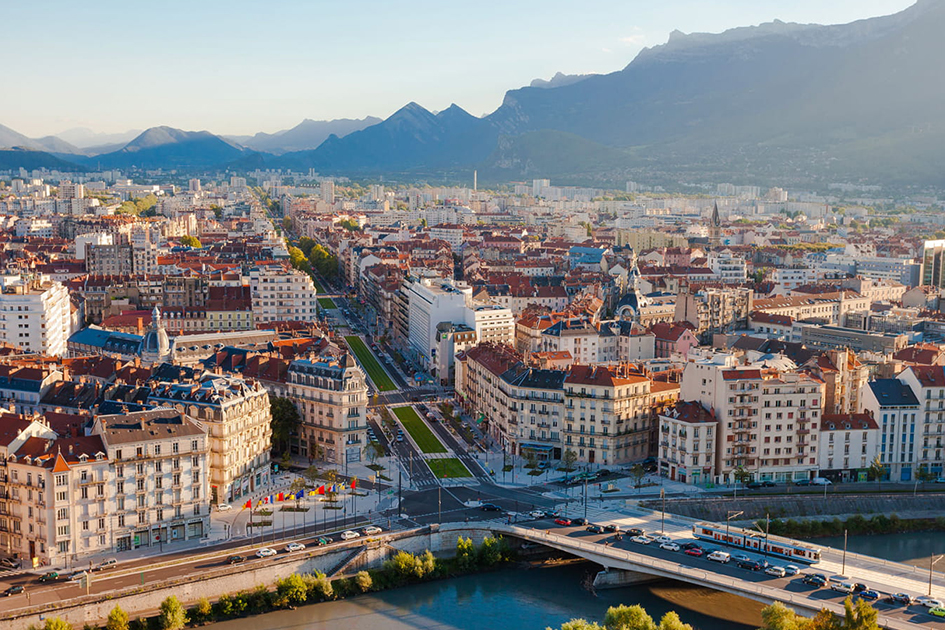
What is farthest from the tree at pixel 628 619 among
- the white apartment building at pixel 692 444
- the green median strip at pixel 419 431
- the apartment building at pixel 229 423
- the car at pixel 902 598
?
the green median strip at pixel 419 431

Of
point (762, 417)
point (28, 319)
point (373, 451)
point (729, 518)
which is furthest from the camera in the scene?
point (28, 319)

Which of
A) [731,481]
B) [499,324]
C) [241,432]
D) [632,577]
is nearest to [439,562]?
[632,577]

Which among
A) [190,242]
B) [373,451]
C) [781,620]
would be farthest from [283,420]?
[190,242]

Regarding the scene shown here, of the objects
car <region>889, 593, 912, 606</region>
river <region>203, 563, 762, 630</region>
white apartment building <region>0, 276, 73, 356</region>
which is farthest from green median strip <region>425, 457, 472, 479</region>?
white apartment building <region>0, 276, 73, 356</region>

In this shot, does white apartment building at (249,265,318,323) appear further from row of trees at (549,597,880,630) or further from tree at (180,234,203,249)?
row of trees at (549,597,880,630)

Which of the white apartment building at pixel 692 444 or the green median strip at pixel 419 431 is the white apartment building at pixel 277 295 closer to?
the green median strip at pixel 419 431

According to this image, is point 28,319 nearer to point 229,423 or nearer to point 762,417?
point 229,423
